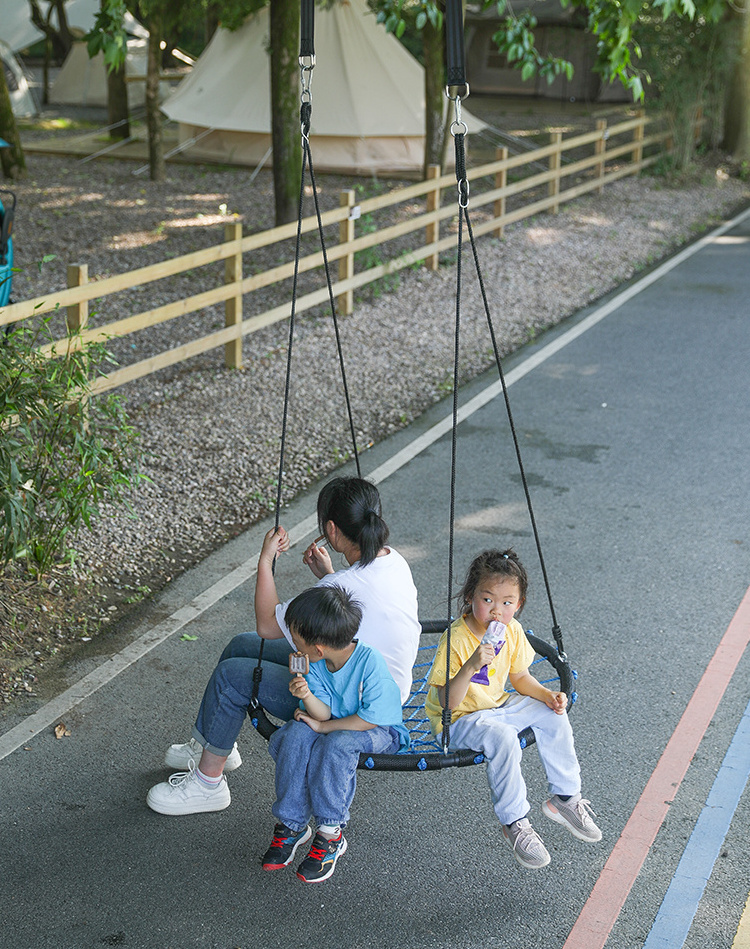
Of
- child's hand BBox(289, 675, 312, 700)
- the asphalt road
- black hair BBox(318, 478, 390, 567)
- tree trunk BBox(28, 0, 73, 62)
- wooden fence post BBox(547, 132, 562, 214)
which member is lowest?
the asphalt road

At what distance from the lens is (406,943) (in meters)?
3.38

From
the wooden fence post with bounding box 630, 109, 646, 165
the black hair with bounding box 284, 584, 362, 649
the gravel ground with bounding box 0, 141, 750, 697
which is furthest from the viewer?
the wooden fence post with bounding box 630, 109, 646, 165

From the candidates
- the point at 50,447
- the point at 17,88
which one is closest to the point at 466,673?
the point at 50,447

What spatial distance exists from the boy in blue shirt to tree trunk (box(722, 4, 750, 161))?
19337 mm

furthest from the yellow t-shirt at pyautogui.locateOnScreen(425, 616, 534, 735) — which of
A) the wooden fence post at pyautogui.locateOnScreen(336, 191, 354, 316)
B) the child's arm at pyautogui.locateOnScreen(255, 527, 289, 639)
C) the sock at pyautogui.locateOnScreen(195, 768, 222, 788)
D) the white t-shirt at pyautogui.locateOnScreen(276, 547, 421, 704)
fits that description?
the wooden fence post at pyautogui.locateOnScreen(336, 191, 354, 316)

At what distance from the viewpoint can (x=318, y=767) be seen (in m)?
3.48

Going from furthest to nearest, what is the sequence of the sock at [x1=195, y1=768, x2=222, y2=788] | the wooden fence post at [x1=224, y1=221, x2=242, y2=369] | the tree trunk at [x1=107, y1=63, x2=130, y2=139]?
1. the tree trunk at [x1=107, y1=63, x2=130, y2=139]
2. the wooden fence post at [x1=224, y1=221, x2=242, y2=369]
3. the sock at [x1=195, y1=768, x2=222, y2=788]

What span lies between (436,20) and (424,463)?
3.36 metres

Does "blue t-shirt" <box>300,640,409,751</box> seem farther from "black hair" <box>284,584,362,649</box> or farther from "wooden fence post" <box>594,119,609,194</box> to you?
"wooden fence post" <box>594,119,609,194</box>

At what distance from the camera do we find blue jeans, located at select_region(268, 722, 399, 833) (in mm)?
3467

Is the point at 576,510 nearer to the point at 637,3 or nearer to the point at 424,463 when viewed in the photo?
the point at 424,463

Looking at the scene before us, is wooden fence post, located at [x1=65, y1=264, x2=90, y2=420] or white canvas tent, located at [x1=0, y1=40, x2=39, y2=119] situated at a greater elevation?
white canvas tent, located at [x1=0, y1=40, x2=39, y2=119]

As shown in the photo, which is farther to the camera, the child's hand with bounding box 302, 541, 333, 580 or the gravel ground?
the gravel ground

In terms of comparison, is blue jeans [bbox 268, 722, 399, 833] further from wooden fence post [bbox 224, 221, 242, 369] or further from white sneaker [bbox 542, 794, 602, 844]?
wooden fence post [bbox 224, 221, 242, 369]
